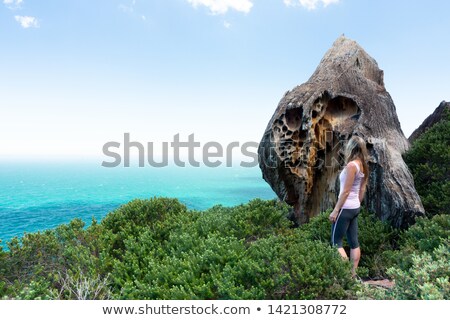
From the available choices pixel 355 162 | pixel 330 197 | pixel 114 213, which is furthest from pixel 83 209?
pixel 355 162

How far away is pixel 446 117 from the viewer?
11047mm

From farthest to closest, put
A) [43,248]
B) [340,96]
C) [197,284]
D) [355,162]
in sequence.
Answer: [340,96]
[43,248]
[355,162]
[197,284]

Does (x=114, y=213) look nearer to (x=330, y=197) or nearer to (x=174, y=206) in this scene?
(x=174, y=206)

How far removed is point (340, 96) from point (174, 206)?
6646 mm

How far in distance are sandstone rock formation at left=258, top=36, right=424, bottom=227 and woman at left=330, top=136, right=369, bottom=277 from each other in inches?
141

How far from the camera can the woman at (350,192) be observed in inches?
200

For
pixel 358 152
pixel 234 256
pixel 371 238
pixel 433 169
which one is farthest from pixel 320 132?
pixel 234 256

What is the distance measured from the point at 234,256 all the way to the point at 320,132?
611 cm

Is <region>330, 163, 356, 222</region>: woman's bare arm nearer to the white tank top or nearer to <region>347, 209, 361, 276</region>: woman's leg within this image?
the white tank top

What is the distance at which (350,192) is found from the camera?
523cm

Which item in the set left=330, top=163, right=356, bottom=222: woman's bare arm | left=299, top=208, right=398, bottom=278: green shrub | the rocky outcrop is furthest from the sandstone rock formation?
left=330, top=163, right=356, bottom=222: woman's bare arm

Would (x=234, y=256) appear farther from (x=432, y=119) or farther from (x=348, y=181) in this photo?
(x=432, y=119)

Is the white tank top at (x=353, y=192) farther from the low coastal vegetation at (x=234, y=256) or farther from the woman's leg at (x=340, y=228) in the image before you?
the low coastal vegetation at (x=234, y=256)

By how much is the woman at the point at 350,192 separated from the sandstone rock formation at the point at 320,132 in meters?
3.57
